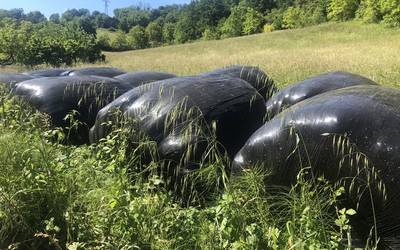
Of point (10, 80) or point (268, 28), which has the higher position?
point (10, 80)

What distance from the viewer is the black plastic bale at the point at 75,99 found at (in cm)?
602

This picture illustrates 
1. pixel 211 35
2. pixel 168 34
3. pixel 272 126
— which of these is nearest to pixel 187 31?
pixel 168 34

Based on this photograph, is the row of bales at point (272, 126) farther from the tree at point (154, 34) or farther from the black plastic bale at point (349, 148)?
the tree at point (154, 34)

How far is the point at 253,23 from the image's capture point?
66.5 m

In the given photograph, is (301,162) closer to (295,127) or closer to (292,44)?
(295,127)

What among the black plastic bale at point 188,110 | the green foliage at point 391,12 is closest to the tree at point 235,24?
the green foliage at point 391,12

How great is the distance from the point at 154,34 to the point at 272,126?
3287 inches

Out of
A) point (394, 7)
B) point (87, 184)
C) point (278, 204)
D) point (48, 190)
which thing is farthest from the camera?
point (394, 7)

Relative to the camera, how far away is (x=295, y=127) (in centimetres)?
327

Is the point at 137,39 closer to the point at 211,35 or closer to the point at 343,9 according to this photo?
the point at 211,35

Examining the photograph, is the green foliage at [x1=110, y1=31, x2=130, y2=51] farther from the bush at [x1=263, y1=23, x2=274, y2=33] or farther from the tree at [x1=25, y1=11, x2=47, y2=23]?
the tree at [x1=25, y1=11, x2=47, y2=23]

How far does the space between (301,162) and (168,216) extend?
3.12 ft

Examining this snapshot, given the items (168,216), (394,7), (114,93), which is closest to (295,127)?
(168,216)

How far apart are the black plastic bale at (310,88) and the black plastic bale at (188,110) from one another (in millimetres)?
870
